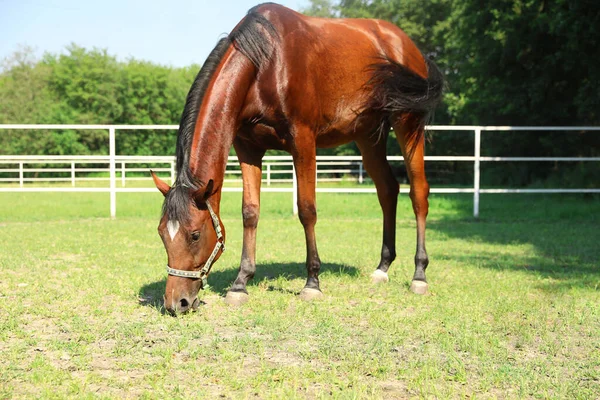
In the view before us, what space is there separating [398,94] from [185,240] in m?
2.29

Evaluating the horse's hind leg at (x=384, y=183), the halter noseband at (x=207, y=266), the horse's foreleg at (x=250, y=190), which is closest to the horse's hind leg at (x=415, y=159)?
the horse's hind leg at (x=384, y=183)

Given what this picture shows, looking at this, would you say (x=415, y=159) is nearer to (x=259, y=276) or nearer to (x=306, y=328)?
(x=259, y=276)

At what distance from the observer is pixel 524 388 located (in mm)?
2645

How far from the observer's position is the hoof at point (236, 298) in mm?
4320

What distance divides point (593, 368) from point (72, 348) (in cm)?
268

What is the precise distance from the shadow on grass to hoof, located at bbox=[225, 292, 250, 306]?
2544mm

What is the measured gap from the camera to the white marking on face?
365 centimetres

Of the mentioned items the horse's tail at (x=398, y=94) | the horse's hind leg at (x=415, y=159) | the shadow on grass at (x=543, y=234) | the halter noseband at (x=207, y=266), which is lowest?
the shadow on grass at (x=543, y=234)

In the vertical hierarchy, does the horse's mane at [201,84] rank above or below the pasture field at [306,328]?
above

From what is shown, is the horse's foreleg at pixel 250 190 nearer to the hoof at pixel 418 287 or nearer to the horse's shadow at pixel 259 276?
the horse's shadow at pixel 259 276

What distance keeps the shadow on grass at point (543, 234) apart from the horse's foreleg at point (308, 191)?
201 cm

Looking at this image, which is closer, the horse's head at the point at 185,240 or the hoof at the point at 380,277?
the horse's head at the point at 185,240

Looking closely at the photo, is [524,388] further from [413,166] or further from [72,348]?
[413,166]

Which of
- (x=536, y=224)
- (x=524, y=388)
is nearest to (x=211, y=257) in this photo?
(x=524, y=388)
